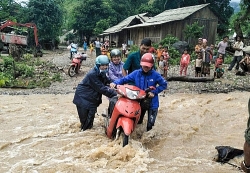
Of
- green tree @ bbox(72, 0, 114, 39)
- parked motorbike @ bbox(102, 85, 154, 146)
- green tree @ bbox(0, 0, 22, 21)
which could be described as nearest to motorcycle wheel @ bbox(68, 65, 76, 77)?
parked motorbike @ bbox(102, 85, 154, 146)

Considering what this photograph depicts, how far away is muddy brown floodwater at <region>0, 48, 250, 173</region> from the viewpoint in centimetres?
381

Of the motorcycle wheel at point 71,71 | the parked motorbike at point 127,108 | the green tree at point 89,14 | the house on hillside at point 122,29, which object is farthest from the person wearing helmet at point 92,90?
the green tree at point 89,14

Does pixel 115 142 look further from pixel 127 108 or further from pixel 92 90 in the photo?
pixel 92 90

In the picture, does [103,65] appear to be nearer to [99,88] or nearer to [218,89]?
[99,88]

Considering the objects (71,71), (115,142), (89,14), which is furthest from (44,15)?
(115,142)

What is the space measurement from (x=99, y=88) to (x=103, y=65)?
41 centimetres

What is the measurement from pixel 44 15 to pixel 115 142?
99.7 ft

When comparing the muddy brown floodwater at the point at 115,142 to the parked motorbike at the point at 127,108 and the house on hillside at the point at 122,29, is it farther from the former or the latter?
the house on hillside at the point at 122,29

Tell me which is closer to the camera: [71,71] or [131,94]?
[131,94]

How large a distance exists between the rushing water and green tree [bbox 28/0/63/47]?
85.6ft

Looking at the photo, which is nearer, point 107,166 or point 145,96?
point 107,166

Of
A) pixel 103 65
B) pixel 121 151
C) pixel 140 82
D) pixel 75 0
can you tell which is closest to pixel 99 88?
pixel 103 65

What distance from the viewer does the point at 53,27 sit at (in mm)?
32969

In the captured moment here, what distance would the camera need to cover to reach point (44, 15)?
1252 inches
